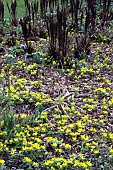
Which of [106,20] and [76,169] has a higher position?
[106,20]

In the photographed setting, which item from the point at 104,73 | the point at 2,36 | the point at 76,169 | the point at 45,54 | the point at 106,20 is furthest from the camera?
the point at 106,20

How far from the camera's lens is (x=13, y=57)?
4.84 meters

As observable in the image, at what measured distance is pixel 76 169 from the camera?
3000 mm

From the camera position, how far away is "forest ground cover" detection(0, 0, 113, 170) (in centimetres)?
312

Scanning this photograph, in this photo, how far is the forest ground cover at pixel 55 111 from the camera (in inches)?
123

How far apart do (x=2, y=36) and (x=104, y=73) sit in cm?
183

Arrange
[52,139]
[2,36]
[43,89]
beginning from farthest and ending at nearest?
1. [2,36]
2. [43,89]
3. [52,139]

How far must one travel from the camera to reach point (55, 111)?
3.79 meters

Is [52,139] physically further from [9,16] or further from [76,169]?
[9,16]

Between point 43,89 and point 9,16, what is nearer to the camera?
point 43,89

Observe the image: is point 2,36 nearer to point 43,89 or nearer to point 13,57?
point 13,57

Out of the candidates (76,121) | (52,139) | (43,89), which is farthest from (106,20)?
(52,139)

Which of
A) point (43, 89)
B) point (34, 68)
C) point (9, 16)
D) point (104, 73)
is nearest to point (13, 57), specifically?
point (34, 68)

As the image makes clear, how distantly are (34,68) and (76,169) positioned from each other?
1941mm
